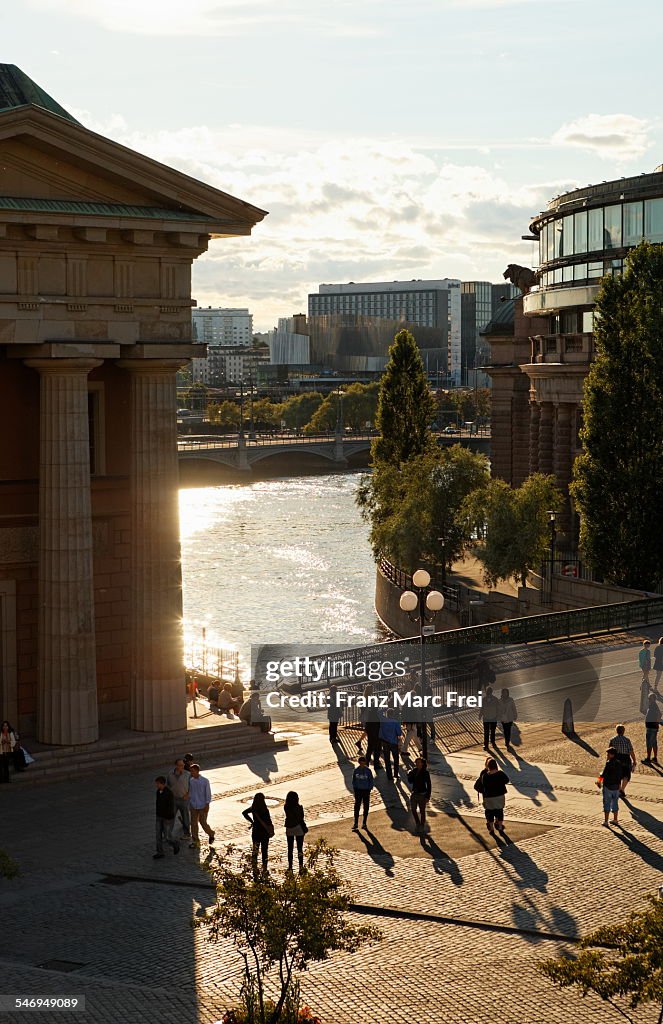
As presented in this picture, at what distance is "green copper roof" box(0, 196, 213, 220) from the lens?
3012 centimetres

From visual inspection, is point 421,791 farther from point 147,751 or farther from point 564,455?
point 564,455

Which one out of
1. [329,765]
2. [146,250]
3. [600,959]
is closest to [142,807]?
[329,765]

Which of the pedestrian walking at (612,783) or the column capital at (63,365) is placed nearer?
the pedestrian walking at (612,783)

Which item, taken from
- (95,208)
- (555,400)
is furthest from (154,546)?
(555,400)

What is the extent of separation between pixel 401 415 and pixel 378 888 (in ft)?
224

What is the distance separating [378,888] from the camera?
73.8 feet

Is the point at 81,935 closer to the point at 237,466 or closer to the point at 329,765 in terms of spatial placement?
the point at 329,765

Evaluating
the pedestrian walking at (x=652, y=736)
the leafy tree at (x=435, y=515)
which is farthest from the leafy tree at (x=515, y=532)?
the pedestrian walking at (x=652, y=736)

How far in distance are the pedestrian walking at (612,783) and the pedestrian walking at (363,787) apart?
3.97 metres

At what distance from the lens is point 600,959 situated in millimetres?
14125

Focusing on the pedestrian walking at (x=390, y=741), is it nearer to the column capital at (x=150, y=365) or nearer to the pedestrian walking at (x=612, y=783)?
the pedestrian walking at (x=612, y=783)

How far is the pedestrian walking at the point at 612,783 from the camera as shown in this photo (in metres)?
25.0

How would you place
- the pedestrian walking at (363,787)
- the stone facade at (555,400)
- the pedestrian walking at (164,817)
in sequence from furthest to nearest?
the stone facade at (555,400) < the pedestrian walking at (363,787) < the pedestrian walking at (164,817)

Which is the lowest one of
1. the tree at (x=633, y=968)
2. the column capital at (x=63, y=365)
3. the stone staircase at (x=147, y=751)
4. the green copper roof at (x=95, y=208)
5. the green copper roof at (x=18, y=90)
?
the stone staircase at (x=147, y=751)
